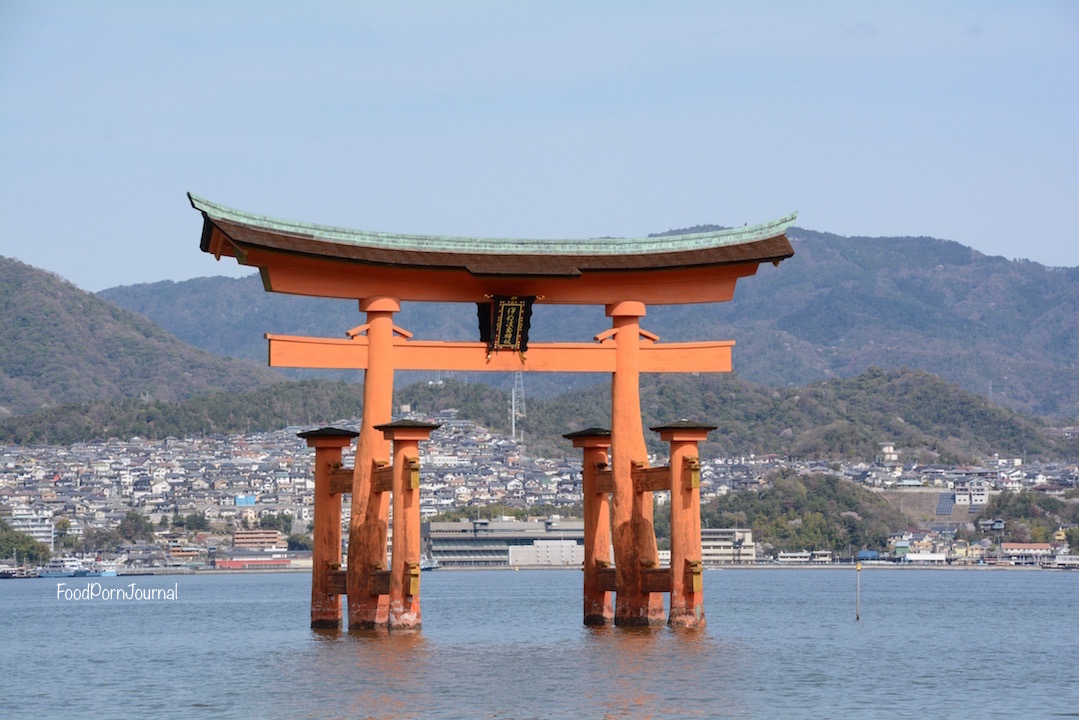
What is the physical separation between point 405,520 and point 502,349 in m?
5.03

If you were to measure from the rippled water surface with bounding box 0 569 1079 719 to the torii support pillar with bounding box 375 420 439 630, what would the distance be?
1.95ft

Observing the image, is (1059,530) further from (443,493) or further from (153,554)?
(153,554)

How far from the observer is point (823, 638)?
139 ft

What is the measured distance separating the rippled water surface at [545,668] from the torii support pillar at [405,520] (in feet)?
1.95

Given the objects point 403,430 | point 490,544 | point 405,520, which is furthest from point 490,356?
point 490,544

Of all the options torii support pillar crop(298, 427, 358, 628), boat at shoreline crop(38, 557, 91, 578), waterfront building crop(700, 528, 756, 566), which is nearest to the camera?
torii support pillar crop(298, 427, 358, 628)

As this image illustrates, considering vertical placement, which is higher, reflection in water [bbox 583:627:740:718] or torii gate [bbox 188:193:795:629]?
torii gate [bbox 188:193:795:629]

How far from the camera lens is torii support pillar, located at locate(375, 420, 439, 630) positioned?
34.3m

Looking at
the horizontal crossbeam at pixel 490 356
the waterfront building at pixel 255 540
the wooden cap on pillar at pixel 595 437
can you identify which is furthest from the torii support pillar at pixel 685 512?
the waterfront building at pixel 255 540

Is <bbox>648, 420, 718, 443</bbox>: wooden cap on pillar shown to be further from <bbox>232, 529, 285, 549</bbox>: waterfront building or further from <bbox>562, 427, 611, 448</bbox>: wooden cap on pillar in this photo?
<bbox>232, 529, 285, 549</bbox>: waterfront building

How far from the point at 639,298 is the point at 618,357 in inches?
51.0

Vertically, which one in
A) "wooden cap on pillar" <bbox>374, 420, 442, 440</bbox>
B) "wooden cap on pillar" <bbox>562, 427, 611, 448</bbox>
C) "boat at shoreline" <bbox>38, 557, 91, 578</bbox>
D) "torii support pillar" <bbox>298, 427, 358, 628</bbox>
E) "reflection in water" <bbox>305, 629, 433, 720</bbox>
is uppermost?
"boat at shoreline" <bbox>38, 557, 91, 578</bbox>

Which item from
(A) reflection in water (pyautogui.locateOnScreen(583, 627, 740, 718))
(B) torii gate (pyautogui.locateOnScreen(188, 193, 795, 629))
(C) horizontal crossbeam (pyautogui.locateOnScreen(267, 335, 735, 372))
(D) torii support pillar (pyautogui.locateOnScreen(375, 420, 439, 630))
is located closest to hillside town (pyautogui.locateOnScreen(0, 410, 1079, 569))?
(C) horizontal crossbeam (pyautogui.locateOnScreen(267, 335, 735, 372))

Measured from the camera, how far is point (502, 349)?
3791cm
